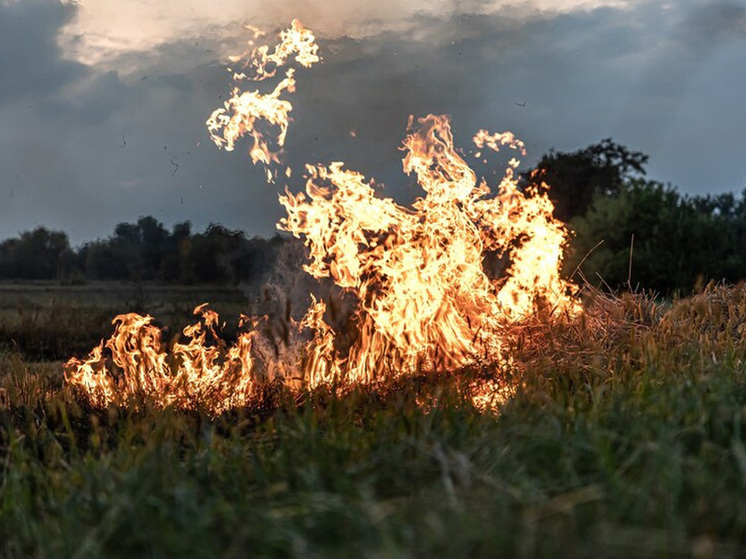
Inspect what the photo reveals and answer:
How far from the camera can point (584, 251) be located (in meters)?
29.9

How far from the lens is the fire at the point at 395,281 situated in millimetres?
9664

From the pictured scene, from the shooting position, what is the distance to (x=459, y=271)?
10.5 meters

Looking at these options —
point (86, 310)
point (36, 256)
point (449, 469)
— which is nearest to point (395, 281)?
point (449, 469)

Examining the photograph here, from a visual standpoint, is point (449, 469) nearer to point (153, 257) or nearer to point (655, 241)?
point (153, 257)

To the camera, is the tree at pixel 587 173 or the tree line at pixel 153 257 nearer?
the tree line at pixel 153 257

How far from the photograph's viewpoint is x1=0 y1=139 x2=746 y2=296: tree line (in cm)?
2178

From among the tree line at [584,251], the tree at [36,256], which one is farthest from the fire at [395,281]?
the tree at [36,256]

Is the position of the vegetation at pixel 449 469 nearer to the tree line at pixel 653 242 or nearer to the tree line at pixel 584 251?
the tree line at pixel 584 251

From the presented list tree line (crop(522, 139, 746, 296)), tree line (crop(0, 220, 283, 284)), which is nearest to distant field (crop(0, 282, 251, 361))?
tree line (crop(0, 220, 283, 284))

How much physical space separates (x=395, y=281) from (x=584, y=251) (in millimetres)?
20675

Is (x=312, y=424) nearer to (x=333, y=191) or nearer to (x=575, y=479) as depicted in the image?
(x=575, y=479)

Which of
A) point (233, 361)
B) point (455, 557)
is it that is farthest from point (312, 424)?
point (233, 361)

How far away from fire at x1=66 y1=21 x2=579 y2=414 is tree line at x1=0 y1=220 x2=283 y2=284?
26.7ft

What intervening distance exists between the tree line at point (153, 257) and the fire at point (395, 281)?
812 cm
